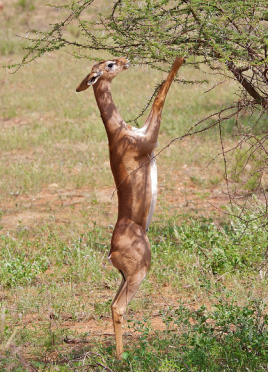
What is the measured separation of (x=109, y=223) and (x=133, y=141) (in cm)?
366

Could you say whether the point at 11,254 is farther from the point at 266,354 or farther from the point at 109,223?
the point at 266,354

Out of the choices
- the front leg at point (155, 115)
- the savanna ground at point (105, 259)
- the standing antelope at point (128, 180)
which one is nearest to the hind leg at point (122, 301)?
the standing antelope at point (128, 180)

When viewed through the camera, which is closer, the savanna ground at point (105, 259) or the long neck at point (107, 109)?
the long neck at point (107, 109)

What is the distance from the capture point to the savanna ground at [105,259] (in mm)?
3523

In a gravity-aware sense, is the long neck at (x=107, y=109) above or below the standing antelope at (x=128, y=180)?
above

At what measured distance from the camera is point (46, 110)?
1267 cm

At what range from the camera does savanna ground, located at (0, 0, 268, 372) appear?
352cm

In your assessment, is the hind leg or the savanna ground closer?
the hind leg

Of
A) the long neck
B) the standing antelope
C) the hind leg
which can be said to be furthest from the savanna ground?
the long neck

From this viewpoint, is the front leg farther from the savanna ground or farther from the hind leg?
the savanna ground

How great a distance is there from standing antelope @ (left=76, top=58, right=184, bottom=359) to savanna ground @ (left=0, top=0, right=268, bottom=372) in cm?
50

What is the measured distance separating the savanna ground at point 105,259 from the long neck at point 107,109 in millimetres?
1381

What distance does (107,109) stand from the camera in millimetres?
3430

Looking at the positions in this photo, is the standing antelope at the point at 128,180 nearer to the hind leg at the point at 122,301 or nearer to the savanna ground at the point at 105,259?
the hind leg at the point at 122,301
